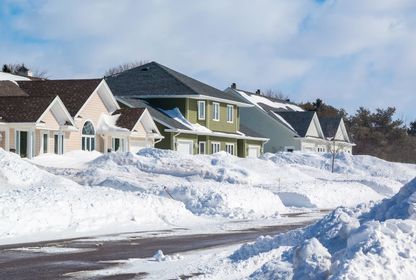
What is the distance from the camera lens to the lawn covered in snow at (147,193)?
2017 centimetres

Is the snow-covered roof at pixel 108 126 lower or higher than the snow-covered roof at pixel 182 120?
lower

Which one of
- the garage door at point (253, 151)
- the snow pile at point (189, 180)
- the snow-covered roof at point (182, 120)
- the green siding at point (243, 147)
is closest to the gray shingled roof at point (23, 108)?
the snow pile at point (189, 180)

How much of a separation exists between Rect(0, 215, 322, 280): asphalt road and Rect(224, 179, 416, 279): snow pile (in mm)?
2968

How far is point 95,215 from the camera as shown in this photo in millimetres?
21438

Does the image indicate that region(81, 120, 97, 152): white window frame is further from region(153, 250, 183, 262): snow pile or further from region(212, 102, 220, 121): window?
region(153, 250, 183, 262): snow pile

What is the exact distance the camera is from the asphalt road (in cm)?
1289

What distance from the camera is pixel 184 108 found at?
53.8 metres

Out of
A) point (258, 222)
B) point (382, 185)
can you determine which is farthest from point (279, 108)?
point (258, 222)

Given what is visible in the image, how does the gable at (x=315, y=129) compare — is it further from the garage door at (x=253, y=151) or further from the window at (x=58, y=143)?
the window at (x=58, y=143)

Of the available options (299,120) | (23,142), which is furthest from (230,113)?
(23,142)

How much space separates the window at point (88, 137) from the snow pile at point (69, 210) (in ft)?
56.9

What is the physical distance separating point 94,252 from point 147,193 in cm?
1041

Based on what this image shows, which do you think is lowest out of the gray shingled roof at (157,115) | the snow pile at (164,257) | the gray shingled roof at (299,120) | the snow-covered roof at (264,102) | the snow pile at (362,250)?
the snow pile at (164,257)

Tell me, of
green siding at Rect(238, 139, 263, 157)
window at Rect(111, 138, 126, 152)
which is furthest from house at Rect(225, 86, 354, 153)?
window at Rect(111, 138, 126, 152)
